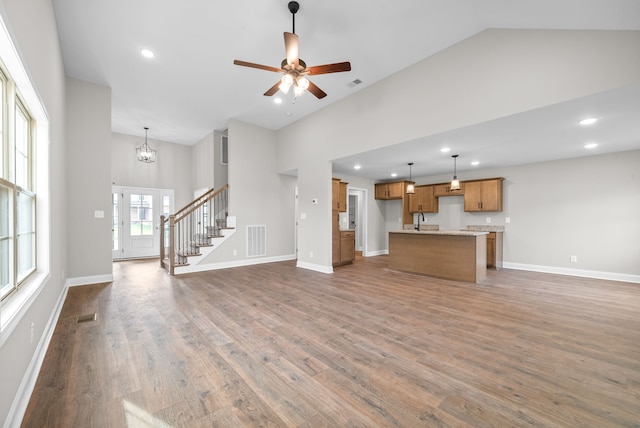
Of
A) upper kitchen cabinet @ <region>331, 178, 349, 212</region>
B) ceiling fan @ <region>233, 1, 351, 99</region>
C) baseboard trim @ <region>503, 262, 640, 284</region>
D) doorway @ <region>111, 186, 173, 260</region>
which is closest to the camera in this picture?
ceiling fan @ <region>233, 1, 351, 99</region>

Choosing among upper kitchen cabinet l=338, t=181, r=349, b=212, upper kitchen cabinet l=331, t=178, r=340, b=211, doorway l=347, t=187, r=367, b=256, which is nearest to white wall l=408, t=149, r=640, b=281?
doorway l=347, t=187, r=367, b=256

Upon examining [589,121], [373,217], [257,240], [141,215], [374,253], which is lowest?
[374,253]

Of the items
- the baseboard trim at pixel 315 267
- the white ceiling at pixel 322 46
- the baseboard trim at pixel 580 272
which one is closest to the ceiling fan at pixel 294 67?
the white ceiling at pixel 322 46

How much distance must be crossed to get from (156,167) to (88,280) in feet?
14.5

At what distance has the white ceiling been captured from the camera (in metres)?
2.91

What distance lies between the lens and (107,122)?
4809 millimetres

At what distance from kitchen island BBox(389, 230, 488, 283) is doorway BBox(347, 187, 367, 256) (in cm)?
258

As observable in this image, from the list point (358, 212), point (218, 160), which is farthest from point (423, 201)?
point (218, 160)

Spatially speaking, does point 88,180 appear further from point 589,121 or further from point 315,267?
point 589,121

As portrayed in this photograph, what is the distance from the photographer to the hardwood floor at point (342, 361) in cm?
158

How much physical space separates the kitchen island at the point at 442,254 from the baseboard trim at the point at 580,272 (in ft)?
5.91

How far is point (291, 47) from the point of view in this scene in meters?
2.84

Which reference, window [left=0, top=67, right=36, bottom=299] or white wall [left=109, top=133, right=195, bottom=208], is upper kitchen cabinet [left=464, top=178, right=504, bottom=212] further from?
white wall [left=109, top=133, right=195, bottom=208]

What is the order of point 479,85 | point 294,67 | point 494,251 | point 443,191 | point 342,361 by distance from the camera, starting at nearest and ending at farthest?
point 342,361, point 294,67, point 479,85, point 494,251, point 443,191
